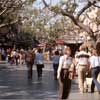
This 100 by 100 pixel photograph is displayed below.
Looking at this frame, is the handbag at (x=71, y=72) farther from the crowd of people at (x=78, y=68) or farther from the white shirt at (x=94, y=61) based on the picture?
the white shirt at (x=94, y=61)

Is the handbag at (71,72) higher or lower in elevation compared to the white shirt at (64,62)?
lower

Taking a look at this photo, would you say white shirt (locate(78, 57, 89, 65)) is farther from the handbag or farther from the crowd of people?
the handbag

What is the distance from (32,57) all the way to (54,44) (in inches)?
2645

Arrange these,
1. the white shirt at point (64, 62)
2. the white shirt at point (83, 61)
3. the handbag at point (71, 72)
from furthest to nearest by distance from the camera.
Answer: the white shirt at point (83, 61), the white shirt at point (64, 62), the handbag at point (71, 72)

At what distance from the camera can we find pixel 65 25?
62594 mm

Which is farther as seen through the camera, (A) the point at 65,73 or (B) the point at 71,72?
A: (A) the point at 65,73

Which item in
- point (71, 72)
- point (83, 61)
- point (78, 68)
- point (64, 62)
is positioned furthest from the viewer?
point (78, 68)

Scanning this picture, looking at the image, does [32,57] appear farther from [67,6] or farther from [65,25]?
[65,25]

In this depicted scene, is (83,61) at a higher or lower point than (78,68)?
higher

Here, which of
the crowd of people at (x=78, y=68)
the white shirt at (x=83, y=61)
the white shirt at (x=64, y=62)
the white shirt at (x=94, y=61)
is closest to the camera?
the crowd of people at (x=78, y=68)

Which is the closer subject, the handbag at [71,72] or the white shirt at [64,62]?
the handbag at [71,72]

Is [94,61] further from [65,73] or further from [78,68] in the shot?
[65,73]

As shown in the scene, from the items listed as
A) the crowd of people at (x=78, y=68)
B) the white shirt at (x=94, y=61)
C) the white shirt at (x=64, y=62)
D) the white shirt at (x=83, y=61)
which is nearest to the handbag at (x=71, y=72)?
the crowd of people at (x=78, y=68)

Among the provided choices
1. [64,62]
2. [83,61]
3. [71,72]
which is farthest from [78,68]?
[71,72]
